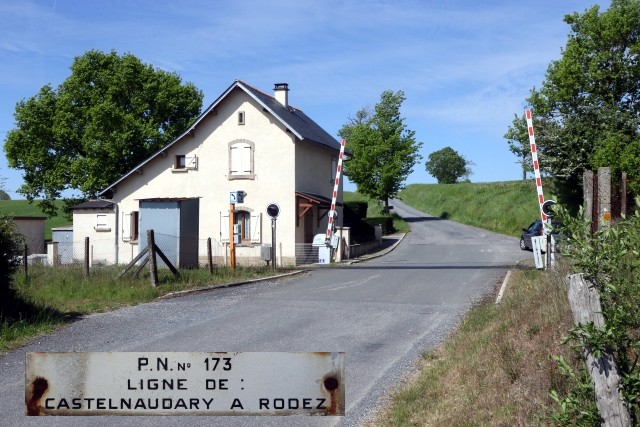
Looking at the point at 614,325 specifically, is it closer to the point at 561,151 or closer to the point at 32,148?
the point at 561,151

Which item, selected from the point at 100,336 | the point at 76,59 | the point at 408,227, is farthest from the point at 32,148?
the point at 100,336

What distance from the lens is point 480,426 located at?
6.00m

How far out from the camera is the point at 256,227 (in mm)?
32250

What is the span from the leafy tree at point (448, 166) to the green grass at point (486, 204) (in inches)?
1228

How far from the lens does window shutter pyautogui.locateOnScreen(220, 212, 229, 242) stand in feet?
108

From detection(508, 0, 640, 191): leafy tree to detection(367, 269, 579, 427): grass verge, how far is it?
32.8 meters

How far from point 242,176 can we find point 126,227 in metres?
6.69

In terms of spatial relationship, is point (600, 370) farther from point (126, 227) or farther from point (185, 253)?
point (126, 227)

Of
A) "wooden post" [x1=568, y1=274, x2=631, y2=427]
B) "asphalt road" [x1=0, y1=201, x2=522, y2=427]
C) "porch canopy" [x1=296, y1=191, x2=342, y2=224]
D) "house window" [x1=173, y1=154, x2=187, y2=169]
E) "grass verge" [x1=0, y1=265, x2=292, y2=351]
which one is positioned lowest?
"asphalt road" [x1=0, y1=201, x2=522, y2=427]

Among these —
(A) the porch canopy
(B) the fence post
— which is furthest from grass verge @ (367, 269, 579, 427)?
(A) the porch canopy

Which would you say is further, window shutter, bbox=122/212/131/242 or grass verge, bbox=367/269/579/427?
window shutter, bbox=122/212/131/242

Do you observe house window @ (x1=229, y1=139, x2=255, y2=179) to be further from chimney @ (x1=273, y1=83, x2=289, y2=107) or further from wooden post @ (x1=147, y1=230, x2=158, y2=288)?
wooden post @ (x1=147, y1=230, x2=158, y2=288)

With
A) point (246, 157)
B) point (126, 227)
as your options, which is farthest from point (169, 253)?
point (126, 227)

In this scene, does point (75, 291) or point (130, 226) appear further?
point (130, 226)
